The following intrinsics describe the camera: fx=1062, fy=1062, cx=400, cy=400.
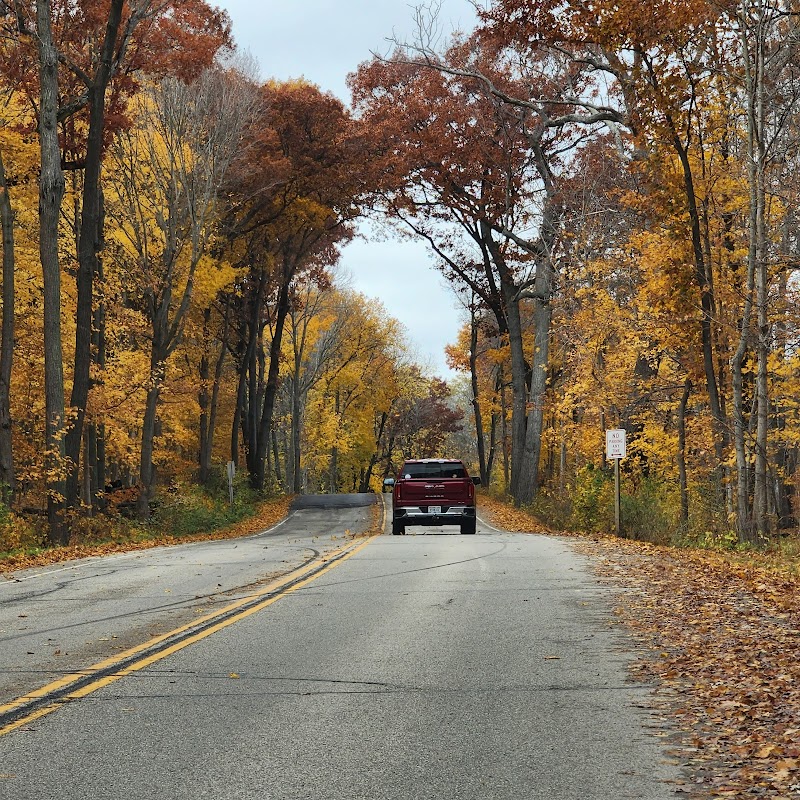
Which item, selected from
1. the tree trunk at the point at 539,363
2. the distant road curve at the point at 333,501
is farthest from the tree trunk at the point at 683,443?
the distant road curve at the point at 333,501

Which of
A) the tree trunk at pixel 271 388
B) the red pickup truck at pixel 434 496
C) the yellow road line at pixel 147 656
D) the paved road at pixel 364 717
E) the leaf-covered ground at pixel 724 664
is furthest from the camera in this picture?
the tree trunk at pixel 271 388

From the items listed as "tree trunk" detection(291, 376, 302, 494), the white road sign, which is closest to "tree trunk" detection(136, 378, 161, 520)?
the white road sign

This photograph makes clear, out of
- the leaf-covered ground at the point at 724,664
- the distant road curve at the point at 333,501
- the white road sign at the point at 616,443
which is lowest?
the distant road curve at the point at 333,501

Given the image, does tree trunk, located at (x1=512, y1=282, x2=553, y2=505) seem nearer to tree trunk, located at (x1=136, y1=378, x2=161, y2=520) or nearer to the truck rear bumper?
the truck rear bumper

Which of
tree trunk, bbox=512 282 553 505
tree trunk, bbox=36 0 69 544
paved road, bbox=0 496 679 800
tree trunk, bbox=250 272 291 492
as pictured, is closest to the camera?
paved road, bbox=0 496 679 800

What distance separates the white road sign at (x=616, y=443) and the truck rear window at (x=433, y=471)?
13.4ft

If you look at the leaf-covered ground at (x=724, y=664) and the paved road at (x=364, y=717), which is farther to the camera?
the leaf-covered ground at (x=724, y=664)

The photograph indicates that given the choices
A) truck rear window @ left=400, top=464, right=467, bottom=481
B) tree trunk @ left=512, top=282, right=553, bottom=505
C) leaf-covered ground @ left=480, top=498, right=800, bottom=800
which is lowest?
leaf-covered ground @ left=480, top=498, right=800, bottom=800

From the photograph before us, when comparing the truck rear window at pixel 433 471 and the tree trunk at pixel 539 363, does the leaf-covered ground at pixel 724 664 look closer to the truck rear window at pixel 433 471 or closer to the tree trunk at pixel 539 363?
the truck rear window at pixel 433 471

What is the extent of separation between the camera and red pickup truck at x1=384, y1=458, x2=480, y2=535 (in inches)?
1096

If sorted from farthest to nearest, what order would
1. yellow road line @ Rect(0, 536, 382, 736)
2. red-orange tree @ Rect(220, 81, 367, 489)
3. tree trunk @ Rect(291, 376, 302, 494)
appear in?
1. tree trunk @ Rect(291, 376, 302, 494)
2. red-orange tree @ Rect(220, 81, 367, 489)
3. yellow road line @ Rect(0, 536, 382, 736)

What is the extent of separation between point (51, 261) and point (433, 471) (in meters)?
10.9

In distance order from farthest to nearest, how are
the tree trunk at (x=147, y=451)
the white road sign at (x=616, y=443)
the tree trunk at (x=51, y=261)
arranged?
the tree trunk at (x=147, y=451) → the white road sign at (x=616, y=443) → the tree trunk at (x=51, y=261)

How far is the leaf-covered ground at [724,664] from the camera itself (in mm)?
5707
